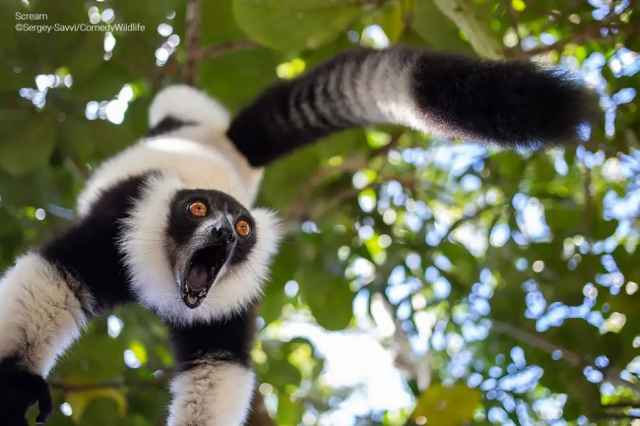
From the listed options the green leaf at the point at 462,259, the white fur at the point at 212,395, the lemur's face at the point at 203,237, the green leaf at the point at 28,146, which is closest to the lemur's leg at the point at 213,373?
the white fur at the point at 212,395

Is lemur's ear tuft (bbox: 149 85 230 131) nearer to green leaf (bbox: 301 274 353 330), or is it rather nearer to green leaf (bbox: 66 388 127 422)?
green leaf (bbox: 301 274 353 330)

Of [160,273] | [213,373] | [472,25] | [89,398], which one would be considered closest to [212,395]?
[213,373]

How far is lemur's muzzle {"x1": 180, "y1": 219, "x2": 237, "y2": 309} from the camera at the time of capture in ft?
9.86

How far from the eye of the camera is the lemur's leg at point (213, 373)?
9.81 feet

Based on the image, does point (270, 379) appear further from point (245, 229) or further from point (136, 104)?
point (136, 104)

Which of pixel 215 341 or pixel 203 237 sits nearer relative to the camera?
pixel 203 237

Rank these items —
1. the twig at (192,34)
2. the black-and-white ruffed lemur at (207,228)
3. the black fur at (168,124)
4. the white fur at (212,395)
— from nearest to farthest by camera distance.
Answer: the black-and-white ruffed lemur at (207,228)
the white fur at (212,395)
the twig at (192,34)
the black fur at (168,124)

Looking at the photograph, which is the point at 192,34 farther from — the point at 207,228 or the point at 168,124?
the point at 207,228

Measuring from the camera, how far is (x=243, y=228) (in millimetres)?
3273

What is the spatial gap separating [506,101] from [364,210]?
2.20m

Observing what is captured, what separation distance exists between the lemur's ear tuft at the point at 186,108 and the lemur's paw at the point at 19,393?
1952 millimetres

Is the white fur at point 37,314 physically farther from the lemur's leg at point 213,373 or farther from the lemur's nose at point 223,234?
the lemur's nose at point 223,234

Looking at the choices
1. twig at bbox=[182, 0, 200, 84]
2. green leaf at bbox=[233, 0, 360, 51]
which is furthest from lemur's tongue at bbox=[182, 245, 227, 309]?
twig at bbox=[182, 0, 200, 84]

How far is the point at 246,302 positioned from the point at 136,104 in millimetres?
1713
